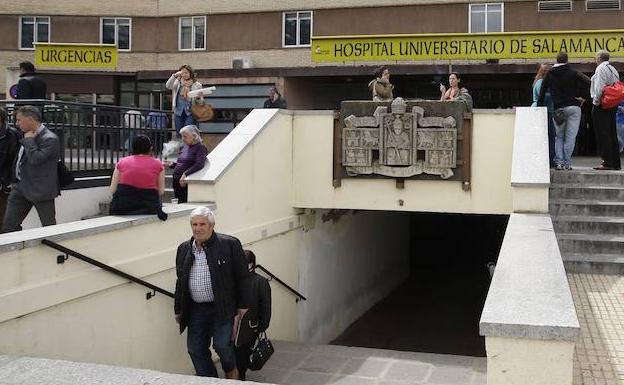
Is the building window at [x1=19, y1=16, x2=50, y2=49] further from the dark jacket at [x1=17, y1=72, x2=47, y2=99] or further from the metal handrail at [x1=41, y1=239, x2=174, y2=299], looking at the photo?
the metal handrail at [x1=41, y1=239, x2=174, y2=299]

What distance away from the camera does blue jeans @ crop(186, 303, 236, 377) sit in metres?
6.37

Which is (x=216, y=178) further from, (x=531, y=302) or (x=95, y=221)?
(x=531, y=302)

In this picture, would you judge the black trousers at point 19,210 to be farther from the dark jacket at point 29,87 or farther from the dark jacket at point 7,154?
the dark jacket at point 29,87

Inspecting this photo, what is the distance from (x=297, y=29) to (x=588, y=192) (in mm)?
18204

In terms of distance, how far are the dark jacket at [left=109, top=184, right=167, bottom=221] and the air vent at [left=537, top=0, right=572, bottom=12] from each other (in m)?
19.6

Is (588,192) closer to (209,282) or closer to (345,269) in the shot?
(209,282)

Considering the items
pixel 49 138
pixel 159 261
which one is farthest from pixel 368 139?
pixel 49 138

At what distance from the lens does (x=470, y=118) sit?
10.7m

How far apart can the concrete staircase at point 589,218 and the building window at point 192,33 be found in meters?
19.7

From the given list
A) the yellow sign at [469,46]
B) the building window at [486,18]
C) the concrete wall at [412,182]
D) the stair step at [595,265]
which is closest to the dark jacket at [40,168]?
the concrete wall at [412,182]

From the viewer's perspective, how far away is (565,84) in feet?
33.0

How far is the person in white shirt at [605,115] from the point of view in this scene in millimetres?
9627

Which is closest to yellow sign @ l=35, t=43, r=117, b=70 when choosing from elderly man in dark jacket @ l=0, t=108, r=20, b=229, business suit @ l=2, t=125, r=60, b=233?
elderly man in dark jacket @ l=0, t=108, r=20, b=229

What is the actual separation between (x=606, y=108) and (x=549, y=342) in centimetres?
687
